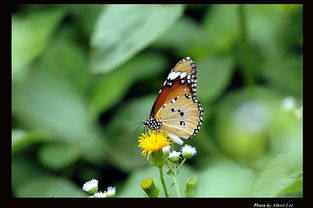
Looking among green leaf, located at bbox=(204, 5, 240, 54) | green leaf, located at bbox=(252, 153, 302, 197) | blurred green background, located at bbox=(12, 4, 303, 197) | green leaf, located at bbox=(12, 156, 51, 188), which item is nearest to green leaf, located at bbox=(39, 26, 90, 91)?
blurred green background, located at bbox=(12, 4, 303, 197)

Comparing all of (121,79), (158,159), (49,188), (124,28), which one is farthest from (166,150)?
(121,79)

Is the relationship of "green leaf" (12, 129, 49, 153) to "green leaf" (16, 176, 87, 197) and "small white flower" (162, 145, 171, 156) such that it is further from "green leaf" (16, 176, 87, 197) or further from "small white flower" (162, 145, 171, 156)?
"small white flower" (162, 145, 171, 156)

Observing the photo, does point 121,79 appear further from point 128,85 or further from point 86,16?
point 86,16

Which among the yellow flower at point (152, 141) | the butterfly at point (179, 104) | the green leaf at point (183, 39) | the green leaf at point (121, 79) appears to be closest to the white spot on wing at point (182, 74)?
the butterfly at point (179, 104)

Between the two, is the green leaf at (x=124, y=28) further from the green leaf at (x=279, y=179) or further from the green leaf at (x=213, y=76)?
the green leaf at (x=279, y=179)

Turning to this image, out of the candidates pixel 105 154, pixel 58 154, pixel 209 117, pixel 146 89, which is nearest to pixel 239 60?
pixel 209 117
